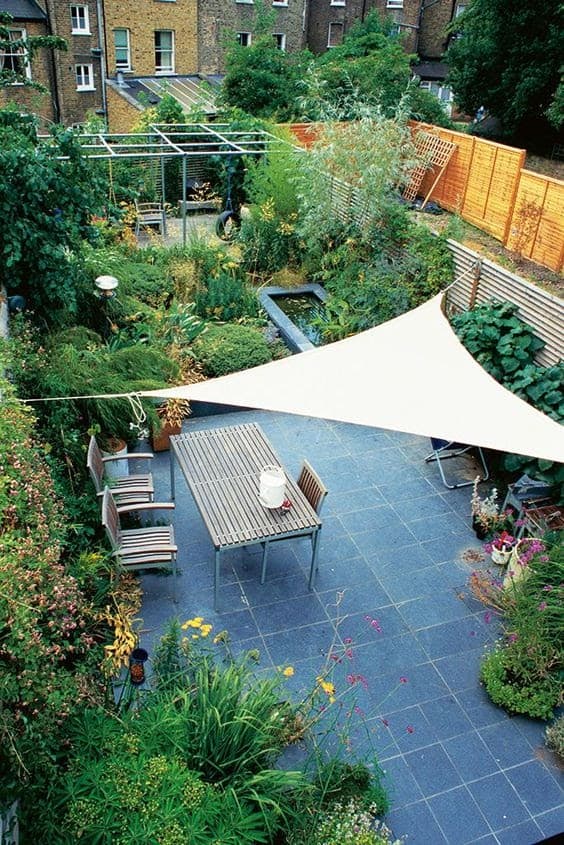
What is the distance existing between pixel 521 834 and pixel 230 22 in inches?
1087

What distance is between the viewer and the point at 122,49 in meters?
23.7

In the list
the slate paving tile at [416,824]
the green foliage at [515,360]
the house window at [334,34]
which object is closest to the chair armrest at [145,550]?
the slate paving tile at [416,824]

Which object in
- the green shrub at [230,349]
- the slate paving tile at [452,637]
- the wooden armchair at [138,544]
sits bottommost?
the slate paving tile at [452,637]

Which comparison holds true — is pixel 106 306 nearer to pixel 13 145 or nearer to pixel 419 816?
pixel 13 145

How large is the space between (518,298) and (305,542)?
12.7 feet

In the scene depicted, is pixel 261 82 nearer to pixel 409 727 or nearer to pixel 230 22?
pixel 230 22

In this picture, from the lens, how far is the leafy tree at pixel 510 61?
1577cm

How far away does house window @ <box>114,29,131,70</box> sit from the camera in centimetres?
2331

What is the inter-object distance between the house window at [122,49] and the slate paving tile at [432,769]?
25131 mm

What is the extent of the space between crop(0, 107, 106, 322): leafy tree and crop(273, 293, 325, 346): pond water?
154 inches

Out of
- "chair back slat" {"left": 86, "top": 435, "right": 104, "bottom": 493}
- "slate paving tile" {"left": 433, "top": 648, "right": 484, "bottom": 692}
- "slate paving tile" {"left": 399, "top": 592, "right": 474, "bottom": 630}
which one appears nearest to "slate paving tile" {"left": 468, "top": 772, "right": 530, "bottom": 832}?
"slate paving tile" {"left": 433, "top": 648, "right": 484, "bottom": 692}

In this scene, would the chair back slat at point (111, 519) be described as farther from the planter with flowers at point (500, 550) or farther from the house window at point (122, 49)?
the house window at point (122, 49)

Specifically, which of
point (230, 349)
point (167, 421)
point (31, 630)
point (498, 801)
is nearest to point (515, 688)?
point (498, 801)

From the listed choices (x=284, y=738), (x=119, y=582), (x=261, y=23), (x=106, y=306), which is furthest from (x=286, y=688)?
(x=261, y=23)
